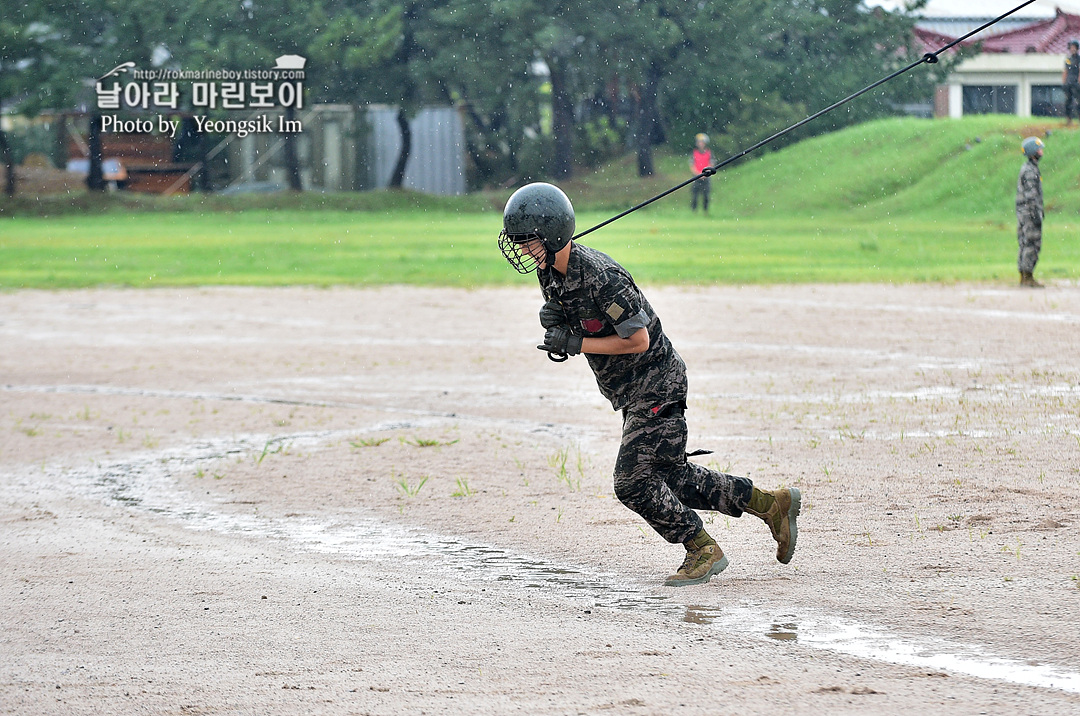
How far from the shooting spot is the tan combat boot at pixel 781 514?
18.4ft

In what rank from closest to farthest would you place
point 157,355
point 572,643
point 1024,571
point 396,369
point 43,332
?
point 572,643 → point 1024,571 → point 396,369 → point 157,355 → point 43,332

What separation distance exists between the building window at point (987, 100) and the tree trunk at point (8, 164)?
30080 mm

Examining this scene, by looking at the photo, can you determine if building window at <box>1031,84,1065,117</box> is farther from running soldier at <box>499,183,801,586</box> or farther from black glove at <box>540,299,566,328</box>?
black glove at <box>540,299,566,328</box>

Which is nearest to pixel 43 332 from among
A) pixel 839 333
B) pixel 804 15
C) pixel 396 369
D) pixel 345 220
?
pixel 396 369

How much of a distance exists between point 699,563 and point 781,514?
1.36 feet

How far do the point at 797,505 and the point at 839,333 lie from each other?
340 inches

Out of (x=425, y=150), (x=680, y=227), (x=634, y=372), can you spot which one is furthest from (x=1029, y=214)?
(x=425, y=150)

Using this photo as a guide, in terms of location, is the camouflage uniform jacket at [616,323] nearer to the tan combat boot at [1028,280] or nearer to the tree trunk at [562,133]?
the tan combat boot at [1028,280]

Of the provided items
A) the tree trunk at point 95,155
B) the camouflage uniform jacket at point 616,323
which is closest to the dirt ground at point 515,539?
the camouflage uniform jacket at point 616,323

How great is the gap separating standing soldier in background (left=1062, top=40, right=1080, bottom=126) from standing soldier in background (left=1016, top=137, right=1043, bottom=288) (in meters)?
15.7

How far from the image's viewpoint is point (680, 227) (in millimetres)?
33344

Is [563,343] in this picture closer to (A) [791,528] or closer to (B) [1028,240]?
(A) [791,528]

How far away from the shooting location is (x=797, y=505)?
5641 mm

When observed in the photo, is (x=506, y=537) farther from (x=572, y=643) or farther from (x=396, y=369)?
(x=396, y=369)
